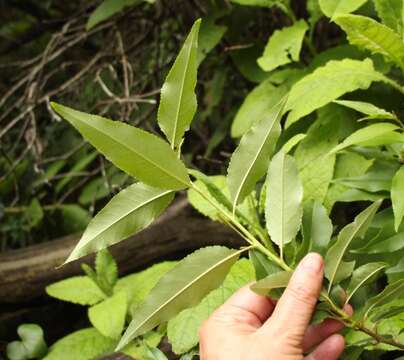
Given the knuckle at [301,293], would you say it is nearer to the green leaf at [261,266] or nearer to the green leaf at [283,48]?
the green leaf at [261,266]

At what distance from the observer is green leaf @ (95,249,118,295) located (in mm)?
1502

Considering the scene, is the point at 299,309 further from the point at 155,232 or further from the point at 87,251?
the point at 155,232

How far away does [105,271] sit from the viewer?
59.4 inches

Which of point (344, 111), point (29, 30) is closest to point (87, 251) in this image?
point (344, 111)

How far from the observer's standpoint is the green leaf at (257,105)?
4.87ft

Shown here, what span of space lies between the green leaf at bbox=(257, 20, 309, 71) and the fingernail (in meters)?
0.67

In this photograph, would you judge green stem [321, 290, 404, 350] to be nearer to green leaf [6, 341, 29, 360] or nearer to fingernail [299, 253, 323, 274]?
fingernail [299, 253, 323, 274]

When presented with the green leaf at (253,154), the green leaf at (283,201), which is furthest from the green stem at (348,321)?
the green leaf at (253,154)

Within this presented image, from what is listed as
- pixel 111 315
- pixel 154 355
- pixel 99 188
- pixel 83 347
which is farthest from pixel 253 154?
pixel 99 188

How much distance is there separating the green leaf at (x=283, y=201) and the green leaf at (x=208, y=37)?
33.9 inches

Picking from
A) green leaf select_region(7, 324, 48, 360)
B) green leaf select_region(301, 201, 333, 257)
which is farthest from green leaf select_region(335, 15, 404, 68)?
green leaf select_region(7, 324, 48, 360)

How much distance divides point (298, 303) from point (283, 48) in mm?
804

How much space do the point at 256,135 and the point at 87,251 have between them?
0.31m

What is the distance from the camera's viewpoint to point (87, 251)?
732 millimetres
